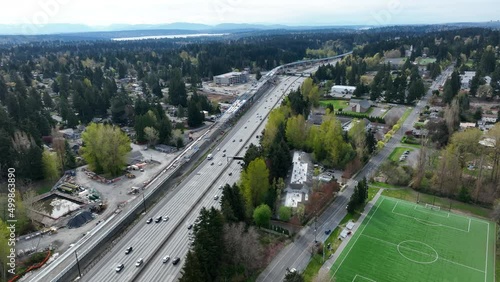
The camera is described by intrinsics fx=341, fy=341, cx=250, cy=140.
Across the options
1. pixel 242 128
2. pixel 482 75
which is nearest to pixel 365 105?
pixel 242 128

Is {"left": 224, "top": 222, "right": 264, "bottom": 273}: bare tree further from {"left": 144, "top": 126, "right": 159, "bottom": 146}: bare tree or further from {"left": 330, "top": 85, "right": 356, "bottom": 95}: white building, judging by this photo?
{"left": 330, "top": 85, "right": 356, "bottom": 95}: white building

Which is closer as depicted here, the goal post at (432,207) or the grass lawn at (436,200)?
the grass lawn at (436,200)

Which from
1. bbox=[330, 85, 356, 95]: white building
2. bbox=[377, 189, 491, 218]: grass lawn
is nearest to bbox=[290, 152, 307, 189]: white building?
bbox=[377, 189, 491, 218]: grass lawn

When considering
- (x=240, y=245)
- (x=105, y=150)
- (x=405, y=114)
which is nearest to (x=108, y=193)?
(x=105, y=150)

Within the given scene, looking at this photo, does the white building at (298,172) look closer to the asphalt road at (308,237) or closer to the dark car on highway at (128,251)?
the asphalt road at (308,237)

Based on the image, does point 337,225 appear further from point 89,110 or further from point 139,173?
point 89,110

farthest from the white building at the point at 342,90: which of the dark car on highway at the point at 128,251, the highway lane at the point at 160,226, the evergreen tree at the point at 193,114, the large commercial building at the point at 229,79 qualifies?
the dark car on highway at the point at 128,251
